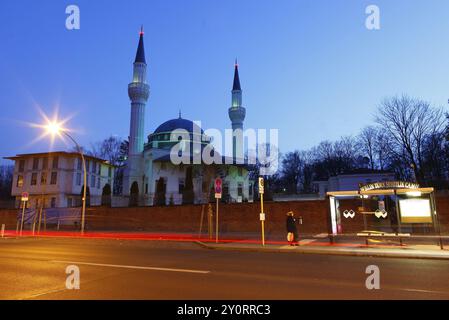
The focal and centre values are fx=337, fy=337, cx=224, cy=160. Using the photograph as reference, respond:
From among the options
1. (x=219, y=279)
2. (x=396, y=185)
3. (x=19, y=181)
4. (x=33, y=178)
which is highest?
(x=33, y=178)

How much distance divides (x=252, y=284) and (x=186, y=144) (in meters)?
59.9

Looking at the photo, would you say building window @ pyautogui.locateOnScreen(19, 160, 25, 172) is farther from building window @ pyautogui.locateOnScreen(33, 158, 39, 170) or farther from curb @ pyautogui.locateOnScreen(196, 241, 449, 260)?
curb @ pyautogui.locateOnScreen(196, 241, 449, 260)

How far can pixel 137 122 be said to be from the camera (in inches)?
2296

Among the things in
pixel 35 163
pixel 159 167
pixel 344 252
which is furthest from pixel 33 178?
pixel 344 252

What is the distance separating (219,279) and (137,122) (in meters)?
53.3

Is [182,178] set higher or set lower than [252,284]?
higher

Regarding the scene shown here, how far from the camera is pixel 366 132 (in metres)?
68.7

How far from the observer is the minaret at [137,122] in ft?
191

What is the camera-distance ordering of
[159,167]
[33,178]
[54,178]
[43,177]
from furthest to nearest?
[159,167], [33,178], [43,177], [54,178]

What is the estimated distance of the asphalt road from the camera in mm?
6551

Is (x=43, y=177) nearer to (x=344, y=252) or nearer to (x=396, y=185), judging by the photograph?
(x=344, y=252)

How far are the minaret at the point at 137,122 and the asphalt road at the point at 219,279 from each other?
48490 mm
